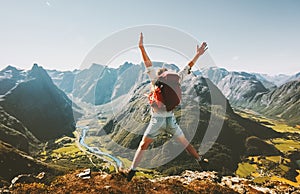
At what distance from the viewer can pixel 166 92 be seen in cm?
895

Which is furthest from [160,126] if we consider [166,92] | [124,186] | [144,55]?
[124,186]

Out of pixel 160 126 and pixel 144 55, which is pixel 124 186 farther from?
pixel 144 55

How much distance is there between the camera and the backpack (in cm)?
884

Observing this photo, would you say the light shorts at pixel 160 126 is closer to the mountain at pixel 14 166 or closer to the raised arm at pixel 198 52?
the raised arm at pixel 198 52

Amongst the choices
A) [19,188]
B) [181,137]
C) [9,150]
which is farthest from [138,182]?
[9,150]

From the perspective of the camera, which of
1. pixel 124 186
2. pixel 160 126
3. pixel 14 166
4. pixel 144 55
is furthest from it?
pixel 14 166

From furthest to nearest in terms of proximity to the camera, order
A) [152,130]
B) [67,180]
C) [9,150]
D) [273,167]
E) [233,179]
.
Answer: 1. [273,167]
2. [9,150]
3. [233,179]
4. [67,180]
5. [152,130]

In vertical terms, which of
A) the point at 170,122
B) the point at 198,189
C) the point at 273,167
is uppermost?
the point at 170,122

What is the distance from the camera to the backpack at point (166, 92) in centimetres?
884

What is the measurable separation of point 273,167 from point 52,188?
193 meters

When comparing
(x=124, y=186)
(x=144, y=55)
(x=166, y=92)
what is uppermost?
(x=144, y=55)

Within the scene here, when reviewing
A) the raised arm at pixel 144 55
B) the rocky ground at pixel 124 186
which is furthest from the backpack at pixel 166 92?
the rocky ground at pixel 124 186

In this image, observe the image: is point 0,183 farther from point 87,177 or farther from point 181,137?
point 181,137

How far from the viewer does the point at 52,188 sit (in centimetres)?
1507
